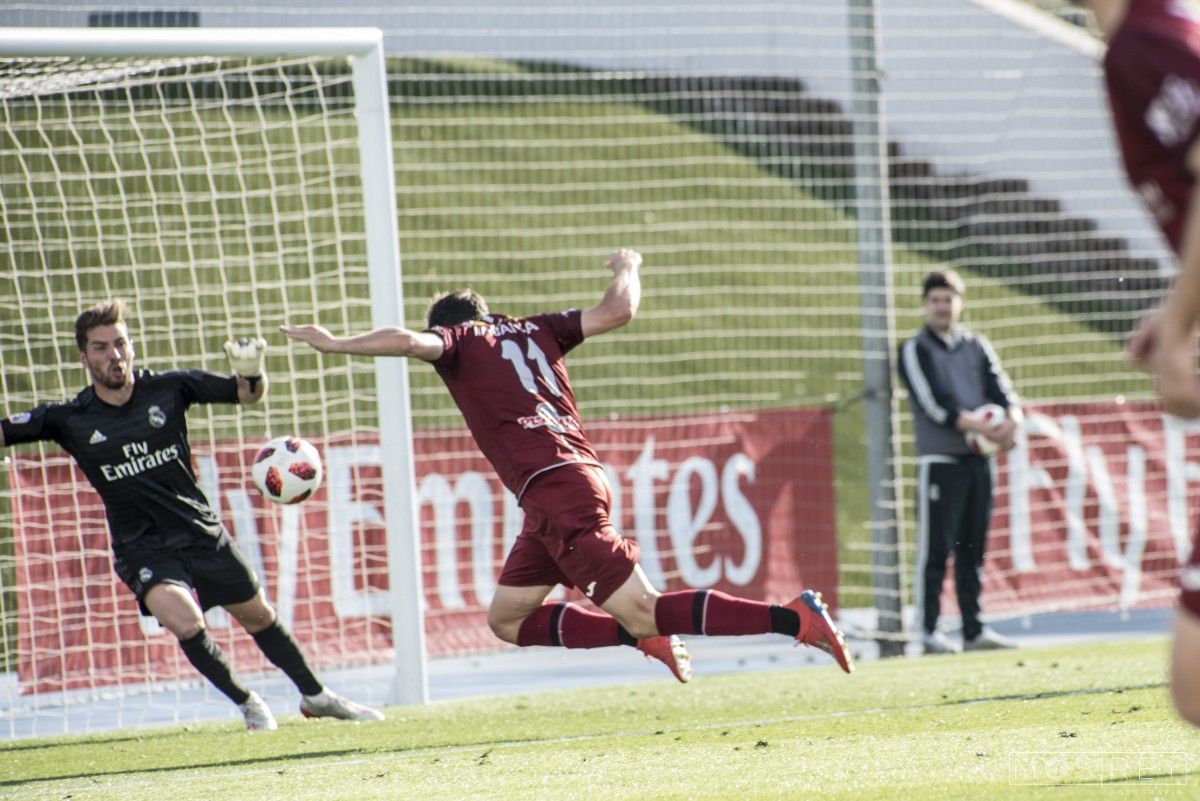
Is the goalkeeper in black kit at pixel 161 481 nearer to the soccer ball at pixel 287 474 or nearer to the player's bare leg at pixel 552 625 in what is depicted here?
the soccer ball at pixel 287 474

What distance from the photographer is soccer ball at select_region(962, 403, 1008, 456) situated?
10.2 m

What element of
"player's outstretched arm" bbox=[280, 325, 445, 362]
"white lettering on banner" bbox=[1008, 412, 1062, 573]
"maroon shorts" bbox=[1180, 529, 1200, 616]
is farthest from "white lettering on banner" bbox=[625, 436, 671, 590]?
"maroon shorts" bbox=[1180, 529, 1200, 616]

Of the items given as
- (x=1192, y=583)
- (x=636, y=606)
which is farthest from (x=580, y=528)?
(x=1192, y=583)

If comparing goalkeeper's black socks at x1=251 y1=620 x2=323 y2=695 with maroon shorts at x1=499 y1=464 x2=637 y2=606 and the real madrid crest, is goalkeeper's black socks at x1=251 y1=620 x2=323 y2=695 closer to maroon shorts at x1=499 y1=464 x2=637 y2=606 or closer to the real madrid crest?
the real madrid crest

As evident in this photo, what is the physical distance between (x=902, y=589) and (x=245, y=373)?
508cm

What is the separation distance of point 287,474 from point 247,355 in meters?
0.57

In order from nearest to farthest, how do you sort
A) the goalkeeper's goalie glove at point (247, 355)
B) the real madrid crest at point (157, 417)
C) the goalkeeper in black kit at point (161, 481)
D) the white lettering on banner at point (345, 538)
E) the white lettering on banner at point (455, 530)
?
the goalkeeper's goalie glove at point (247, 355) → the goalkeeper in black kit at point (161, 481) → the real madrid crest at point (157, 417) → the white lettering on banner at point (345, 538) → the white lettering on banner at point (455, 530)

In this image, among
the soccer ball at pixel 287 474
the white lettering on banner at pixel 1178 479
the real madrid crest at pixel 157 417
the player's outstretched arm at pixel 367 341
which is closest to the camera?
the player's outstretched arm at pixel 367 341

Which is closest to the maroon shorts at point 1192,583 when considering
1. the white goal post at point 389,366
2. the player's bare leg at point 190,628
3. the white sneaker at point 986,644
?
the player's bare leg at point 190,628

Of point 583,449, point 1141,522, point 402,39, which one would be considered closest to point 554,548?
point 583,449

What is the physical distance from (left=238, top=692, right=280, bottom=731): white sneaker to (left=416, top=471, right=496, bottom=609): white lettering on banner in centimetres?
318

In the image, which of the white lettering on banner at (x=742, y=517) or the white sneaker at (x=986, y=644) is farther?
the white lettering on banner at (x=742, y=517)

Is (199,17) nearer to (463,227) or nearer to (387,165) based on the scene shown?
(463,227)

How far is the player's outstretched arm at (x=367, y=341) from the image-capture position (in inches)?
238
